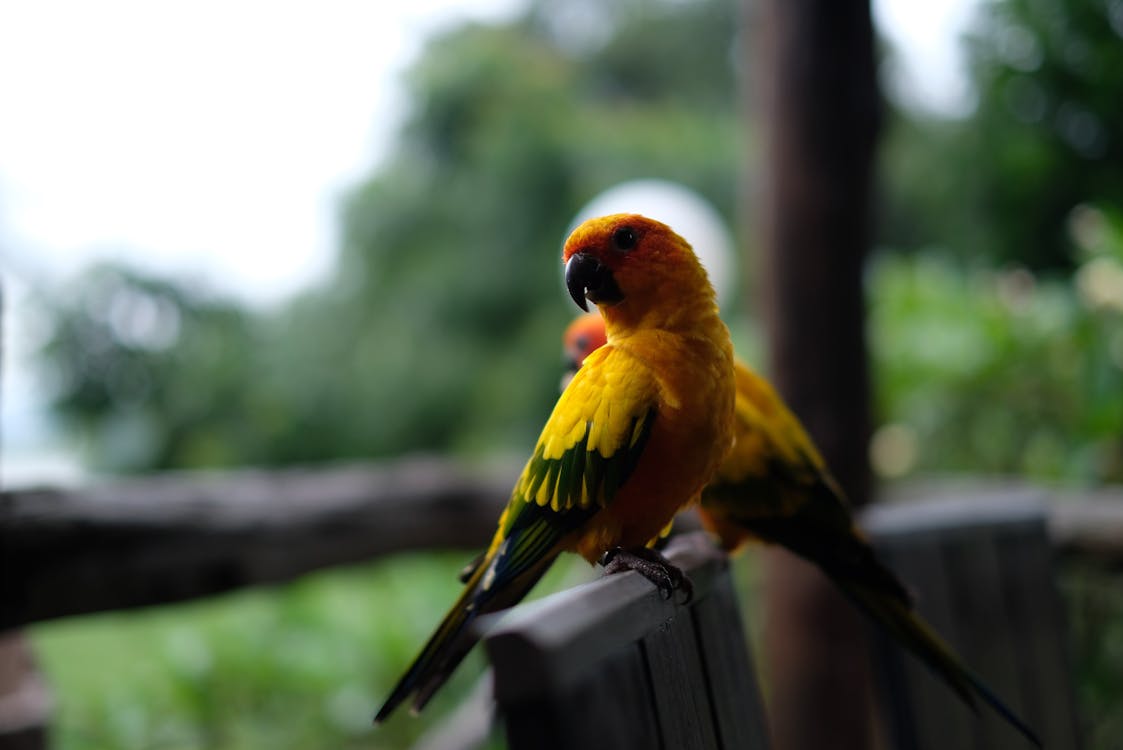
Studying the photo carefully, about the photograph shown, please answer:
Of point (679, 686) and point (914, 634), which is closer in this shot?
point (679, 686)

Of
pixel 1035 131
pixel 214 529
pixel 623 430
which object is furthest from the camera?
pixel 1035 131

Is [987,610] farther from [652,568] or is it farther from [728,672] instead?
[652,568]

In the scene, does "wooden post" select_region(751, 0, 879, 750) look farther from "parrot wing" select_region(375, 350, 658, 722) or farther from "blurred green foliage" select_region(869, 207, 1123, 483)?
"parrot wing" select_region(375, 350, 658, 722)

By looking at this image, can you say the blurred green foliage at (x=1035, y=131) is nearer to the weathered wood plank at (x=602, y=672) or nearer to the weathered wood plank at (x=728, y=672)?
the weathered wood plank at (x=728, y=672)

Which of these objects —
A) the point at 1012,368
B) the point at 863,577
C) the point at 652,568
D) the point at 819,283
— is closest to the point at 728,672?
the point at 652,568

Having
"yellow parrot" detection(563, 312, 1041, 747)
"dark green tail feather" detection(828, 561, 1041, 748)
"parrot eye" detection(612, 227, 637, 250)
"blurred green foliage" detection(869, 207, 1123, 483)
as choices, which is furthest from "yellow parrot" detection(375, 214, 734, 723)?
"blurred green foliage" detection(869, 207, 1123, 483)

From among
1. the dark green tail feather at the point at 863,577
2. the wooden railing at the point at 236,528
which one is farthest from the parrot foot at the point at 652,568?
the wooden railing at the point at 236,528

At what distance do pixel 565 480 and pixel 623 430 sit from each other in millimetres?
65

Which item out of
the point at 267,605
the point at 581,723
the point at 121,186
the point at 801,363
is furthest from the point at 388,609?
the point at 581,723

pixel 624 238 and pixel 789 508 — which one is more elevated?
pixel 624 238

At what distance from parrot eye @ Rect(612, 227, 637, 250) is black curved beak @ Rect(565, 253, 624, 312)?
2cm

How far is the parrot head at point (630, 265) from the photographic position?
72 centimetres

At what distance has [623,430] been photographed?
70cm

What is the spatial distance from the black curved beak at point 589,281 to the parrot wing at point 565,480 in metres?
0.06
